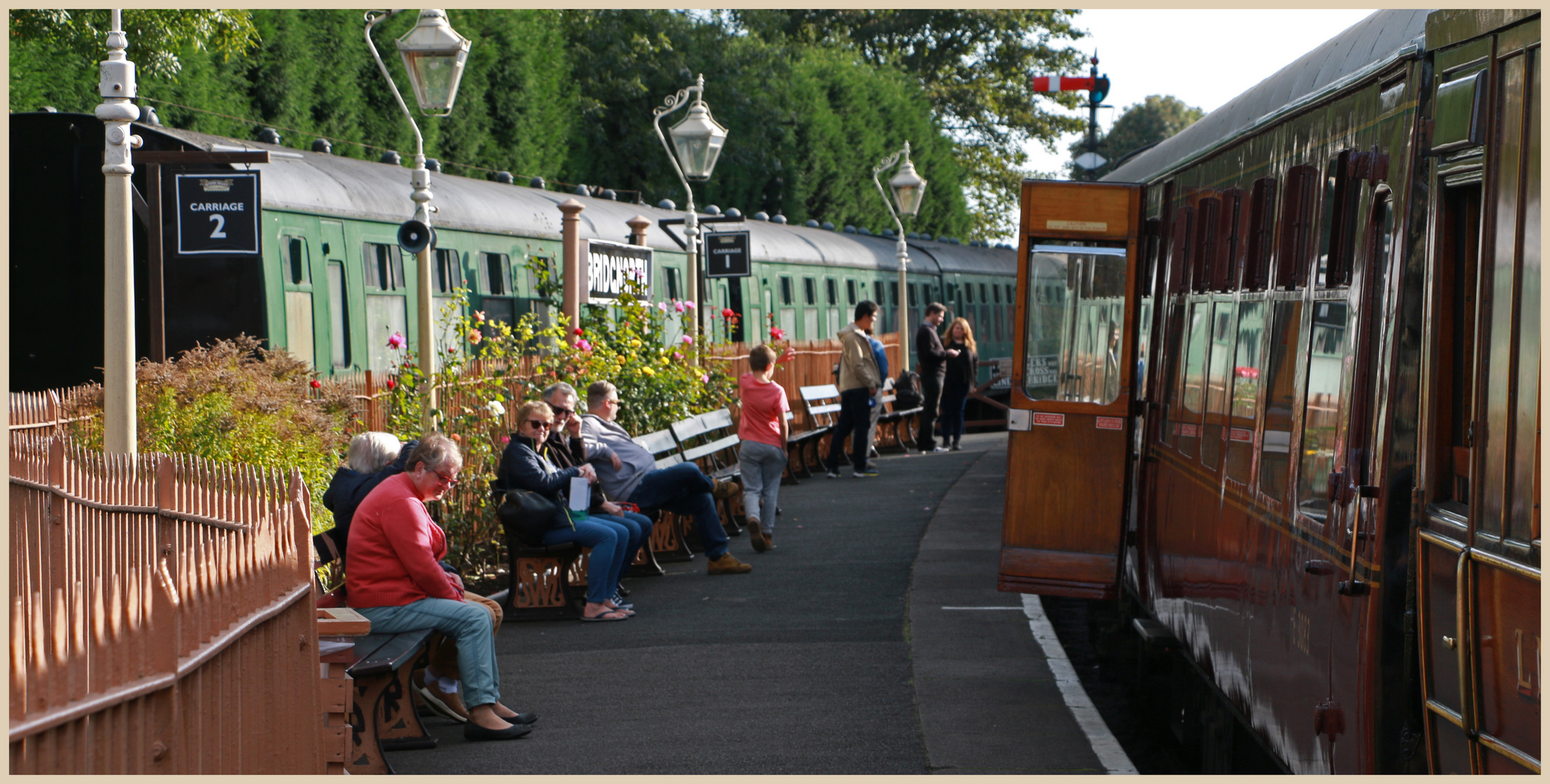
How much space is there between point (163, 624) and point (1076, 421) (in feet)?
18.0

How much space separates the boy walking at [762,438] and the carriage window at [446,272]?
3325mm

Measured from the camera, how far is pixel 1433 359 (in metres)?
3.77

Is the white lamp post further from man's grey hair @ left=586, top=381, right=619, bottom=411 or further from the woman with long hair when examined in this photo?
the woman with long hair

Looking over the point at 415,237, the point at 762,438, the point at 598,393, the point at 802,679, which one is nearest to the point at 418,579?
the point at 802,679

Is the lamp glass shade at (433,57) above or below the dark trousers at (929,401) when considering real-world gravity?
above

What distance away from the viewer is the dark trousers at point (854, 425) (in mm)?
17344

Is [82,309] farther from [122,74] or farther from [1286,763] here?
[1286,763]

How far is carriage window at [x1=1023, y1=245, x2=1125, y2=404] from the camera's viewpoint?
834 cm

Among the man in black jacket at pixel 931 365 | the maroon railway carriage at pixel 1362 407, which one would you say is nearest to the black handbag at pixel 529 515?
the maroon railway carriage at pixel 1362 407

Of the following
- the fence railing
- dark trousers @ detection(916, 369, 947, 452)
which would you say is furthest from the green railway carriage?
dark trousers @ detection(916, 369, 947, 452)

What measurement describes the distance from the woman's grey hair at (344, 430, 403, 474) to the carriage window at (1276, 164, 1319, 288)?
13.5ft

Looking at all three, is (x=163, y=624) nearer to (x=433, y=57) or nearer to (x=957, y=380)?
(x=433, y=57)

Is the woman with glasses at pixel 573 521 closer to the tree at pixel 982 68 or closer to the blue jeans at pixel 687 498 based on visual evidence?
the blue jeans at pixel 687 498

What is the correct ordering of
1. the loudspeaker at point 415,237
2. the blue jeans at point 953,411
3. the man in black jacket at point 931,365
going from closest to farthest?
the loudspeaker at point 415,237 → the man in black jacket at point 931,365 → the blue jeans at point 953,411
